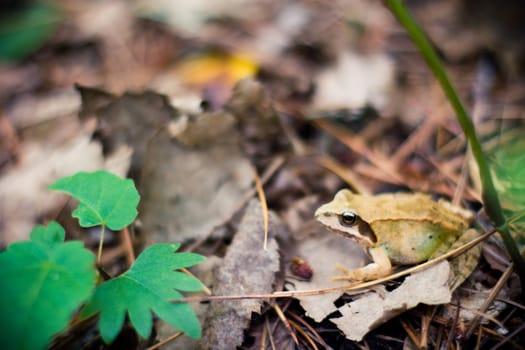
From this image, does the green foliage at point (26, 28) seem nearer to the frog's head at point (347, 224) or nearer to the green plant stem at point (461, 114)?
the frog's head at point (347, 224)

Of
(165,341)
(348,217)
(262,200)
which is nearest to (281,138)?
(262,200)

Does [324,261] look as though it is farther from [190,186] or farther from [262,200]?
[190,186]

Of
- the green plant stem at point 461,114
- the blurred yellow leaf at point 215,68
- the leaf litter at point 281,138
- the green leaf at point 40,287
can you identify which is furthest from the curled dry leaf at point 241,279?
the blurred yellow leaf at point 215,68

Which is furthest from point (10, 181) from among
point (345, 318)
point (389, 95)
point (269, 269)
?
point (389, 95)

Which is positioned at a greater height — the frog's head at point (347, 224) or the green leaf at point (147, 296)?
the frog's head at point (347, 224)

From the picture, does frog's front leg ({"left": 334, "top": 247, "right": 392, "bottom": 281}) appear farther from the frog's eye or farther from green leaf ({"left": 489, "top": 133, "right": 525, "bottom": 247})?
green leaf ({"left": 489, "top": 133, "right": 525, "bottom": 247})

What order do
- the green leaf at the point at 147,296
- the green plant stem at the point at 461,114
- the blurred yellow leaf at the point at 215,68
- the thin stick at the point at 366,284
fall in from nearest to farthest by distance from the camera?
the green leaf at the point at 147,296
the green plant stem at the point at 461,114
the thin stick at the point at 366,284
the blurred yellow leaf at the point at 215,68

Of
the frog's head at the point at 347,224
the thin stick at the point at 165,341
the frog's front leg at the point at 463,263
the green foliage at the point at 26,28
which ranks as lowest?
the green foliage at the point at 26,28

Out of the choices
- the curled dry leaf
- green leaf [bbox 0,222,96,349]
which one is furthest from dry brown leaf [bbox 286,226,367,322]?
green leaf [bbox 0,222,96,349]
